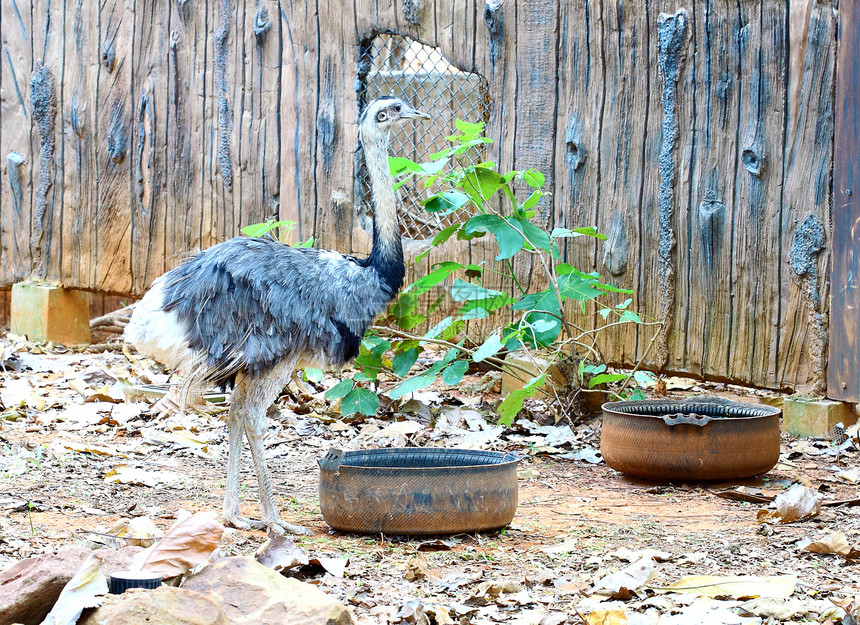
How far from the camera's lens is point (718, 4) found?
541cm

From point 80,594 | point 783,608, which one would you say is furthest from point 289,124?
point 783,608

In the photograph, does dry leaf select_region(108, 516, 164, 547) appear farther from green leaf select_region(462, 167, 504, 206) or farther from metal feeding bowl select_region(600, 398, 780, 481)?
green leaf select_region(462, 167, 504, 206)

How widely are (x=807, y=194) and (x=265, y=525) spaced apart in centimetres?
329

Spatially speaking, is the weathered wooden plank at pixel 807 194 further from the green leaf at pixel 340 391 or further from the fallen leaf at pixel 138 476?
the fallen leaf at pixel 138 476

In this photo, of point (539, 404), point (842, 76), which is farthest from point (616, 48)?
point (539, 404)

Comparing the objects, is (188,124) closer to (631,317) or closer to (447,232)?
(447,232)

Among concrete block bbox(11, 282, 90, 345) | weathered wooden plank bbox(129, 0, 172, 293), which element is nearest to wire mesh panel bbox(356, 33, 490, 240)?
weathered wooden plank bbox(129, 0, 172, 293)

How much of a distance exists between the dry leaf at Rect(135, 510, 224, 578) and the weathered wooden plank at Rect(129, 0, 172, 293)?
16.6 ft

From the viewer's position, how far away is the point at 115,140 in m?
7.64

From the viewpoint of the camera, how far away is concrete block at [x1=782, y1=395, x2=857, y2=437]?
530 cm

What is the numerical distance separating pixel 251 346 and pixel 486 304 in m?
2.02

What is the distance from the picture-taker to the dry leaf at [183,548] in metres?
2.69

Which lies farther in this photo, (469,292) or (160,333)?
(469,292)

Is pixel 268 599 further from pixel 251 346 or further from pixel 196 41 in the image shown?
pixel 196 41
